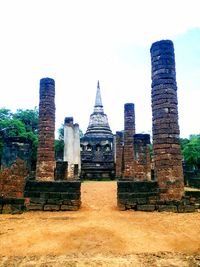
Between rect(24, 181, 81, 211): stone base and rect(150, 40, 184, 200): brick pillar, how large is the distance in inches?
98.1

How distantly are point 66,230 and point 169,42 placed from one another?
21.4ft

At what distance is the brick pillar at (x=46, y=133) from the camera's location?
12.5 meters

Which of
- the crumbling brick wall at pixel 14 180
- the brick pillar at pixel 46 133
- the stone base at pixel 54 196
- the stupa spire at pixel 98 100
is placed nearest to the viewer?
the stone base at pixel 54 196

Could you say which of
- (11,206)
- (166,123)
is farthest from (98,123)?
(11,206)

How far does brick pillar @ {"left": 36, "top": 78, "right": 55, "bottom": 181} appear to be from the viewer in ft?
41.0

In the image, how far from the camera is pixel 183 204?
8164 millimetres

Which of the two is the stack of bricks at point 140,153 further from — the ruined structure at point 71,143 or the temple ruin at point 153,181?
the ruined structure at point 71,143

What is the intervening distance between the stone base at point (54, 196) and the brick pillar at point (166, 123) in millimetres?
2492

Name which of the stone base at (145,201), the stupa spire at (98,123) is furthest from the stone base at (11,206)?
the stupa spire at (98,123)

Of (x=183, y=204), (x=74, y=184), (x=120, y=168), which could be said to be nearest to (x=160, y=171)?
(x=183, y=204)

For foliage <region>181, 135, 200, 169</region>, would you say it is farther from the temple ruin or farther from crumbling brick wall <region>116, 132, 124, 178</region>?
the temple ruin

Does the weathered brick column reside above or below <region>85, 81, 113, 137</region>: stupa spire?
below

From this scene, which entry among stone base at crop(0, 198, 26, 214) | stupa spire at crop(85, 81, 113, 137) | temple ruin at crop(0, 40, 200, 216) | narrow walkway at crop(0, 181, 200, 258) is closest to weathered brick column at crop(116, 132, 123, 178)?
stupa spire at crop(85, 81, 113, 137)

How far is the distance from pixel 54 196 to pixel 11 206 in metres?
1.14
